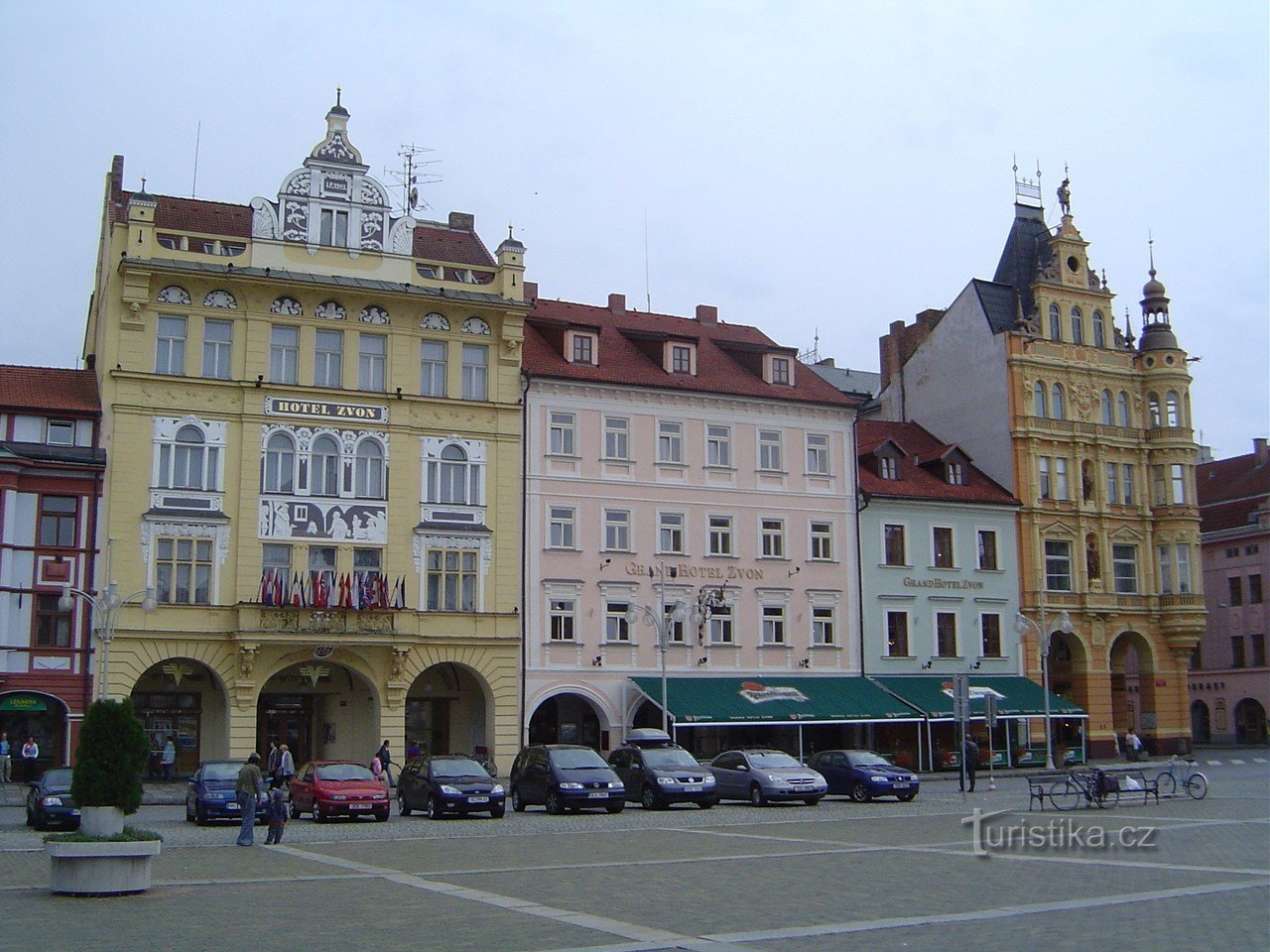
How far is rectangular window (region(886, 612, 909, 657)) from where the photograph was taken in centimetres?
5475

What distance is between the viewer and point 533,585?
160 ft

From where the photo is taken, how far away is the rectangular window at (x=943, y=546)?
56.3m

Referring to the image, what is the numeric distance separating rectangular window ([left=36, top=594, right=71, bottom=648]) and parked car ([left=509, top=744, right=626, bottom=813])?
664 inches

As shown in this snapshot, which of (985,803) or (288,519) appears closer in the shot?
(985,803)

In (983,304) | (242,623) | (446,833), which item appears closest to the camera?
(446,833)

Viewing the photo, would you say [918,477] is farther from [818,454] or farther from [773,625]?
[773,625]

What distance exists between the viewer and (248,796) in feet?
84.5

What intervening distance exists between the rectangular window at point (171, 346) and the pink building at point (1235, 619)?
5451cm

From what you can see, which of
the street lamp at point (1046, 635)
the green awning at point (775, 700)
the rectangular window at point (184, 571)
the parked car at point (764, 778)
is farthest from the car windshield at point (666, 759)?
the rectangular window at point (184, 571)

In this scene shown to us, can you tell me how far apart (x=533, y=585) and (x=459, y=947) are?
35.3m

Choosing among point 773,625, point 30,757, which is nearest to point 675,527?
point 773,625

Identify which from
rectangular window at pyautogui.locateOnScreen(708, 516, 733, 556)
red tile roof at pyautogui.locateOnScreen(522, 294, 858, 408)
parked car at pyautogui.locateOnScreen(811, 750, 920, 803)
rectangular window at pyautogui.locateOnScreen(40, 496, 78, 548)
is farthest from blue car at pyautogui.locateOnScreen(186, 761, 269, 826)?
rectangular window at pyautogui.locateOnScreen(708, 516, 733, 556)

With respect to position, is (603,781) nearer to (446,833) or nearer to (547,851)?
(446,833)

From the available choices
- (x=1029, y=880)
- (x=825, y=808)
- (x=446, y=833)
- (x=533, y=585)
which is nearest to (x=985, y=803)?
(x=825, y=808)
